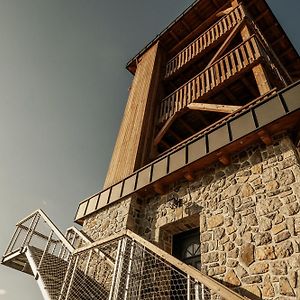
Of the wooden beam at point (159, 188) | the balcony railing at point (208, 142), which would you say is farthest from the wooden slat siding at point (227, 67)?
the wooden beam at point (159, 188)

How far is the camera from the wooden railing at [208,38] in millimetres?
9773

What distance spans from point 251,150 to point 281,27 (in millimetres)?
7990

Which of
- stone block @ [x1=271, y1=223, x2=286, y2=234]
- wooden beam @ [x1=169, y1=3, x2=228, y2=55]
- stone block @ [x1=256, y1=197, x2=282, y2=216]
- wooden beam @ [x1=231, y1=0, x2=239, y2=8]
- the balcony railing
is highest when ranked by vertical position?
wooden beam @ [x1=169, y1=3, x2=228, y2=55]

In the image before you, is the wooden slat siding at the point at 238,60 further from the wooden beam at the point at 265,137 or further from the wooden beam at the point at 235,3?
the wooden beam at the point at 235,3

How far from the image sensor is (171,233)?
6320mm

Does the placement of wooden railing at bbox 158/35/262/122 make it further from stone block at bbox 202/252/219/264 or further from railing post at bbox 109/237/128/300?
railing post at bbox 109/237/128/300

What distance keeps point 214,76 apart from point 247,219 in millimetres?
4965

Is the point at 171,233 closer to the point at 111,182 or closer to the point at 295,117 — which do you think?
the point at 111,182

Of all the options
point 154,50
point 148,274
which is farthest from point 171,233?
point 154,50

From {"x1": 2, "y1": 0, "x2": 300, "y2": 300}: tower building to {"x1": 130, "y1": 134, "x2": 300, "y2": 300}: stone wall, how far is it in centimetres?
→ 2

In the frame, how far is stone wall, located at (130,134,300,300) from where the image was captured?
405 cm

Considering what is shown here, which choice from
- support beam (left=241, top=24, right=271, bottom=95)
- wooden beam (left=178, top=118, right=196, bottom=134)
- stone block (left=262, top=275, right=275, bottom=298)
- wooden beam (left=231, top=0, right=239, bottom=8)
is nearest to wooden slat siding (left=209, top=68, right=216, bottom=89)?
support beam (left=241, top=24, right=271, bottom=95)

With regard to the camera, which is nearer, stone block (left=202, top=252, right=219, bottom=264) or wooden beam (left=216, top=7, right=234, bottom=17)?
stone block (left=202, top=252, right=219, bottom=264)

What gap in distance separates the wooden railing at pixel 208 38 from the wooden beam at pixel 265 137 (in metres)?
5.74
